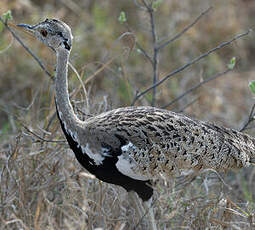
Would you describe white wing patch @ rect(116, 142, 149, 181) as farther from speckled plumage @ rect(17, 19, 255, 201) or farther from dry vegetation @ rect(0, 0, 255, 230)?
dry vegetation @ rect(0, 0, 255, 230)

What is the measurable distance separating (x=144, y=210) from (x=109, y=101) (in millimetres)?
1542

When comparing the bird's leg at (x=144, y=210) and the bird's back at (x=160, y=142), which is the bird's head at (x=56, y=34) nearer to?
the bird's back at (x=160, y=142)

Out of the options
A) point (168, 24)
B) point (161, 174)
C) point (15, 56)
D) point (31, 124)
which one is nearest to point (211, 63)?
point (168, 24)

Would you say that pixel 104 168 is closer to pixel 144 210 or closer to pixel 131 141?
pixel 131 141

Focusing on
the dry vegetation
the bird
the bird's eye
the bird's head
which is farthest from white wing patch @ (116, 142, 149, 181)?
the bird's eye

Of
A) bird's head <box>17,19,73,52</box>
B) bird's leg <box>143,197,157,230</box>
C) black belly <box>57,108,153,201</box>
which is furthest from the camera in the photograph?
bird's leg <box>143,197,157,230</box>

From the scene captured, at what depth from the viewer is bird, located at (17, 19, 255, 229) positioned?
3.33 metres

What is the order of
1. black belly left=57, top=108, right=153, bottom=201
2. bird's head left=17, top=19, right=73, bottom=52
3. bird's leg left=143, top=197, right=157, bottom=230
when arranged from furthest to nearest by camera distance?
bird's leg left=143, top=197, right=157, bottom=230
bird's head left=17, top=19, right=73, bottom=52
black belly left=57, top=108, right=153, bottom=201

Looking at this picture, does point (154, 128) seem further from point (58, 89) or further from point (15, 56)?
point (15, 56)

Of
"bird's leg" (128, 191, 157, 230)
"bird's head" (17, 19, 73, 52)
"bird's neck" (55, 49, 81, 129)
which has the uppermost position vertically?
"bird's head" (17, 19, 73, 52)

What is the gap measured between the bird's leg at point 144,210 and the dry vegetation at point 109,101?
9cm

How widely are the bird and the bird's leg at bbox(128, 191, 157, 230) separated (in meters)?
0.06

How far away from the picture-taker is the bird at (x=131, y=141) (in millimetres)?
3332

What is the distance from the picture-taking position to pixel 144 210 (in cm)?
367
